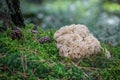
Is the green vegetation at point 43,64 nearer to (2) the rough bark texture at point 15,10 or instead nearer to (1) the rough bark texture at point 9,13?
(1) the rough bark texture at point 9,13

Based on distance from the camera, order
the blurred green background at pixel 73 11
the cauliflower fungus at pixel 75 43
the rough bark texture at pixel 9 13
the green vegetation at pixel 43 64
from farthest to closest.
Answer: the blurred green background at pixel 73 11
the rough bark texture at pixel 9 13
the cauliflower fungus at pixel 75 43
the green vegetation at pixel 43 64

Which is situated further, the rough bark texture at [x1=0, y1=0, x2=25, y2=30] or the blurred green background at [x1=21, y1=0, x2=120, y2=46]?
the blurred green background at [x1=21, y1=0, x2=120, y2=46]

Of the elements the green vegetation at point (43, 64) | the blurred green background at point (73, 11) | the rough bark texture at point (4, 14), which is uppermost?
the blurred green background at point (73, 11)

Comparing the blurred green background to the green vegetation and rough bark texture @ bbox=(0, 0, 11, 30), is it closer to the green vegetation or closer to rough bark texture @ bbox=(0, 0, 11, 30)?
rough bark texture @ bbox=(0, 0, 11, 30)

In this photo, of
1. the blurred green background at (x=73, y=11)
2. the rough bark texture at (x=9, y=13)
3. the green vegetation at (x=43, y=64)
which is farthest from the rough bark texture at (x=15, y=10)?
the blurred green background at (x=73, y=11)

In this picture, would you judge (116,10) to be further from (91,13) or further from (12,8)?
(12,8)

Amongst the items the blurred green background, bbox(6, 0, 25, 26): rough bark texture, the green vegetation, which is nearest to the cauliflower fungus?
the green vegetation
